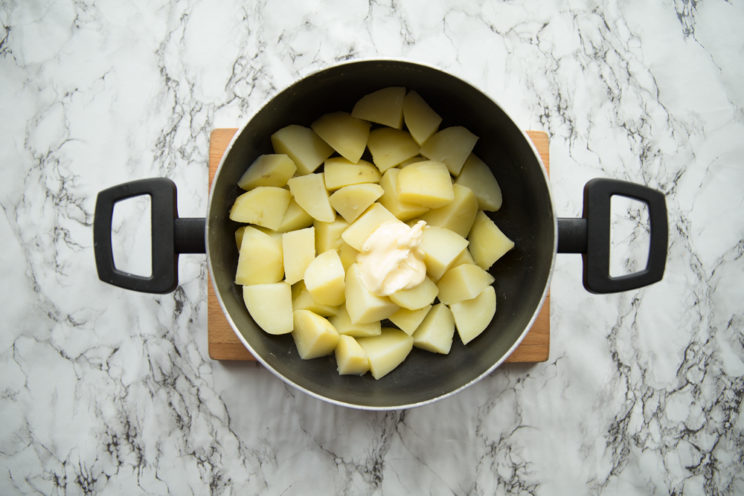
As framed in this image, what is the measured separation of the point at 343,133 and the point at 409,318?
0.41 meters

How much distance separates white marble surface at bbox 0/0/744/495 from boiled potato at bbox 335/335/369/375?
244 millimetres

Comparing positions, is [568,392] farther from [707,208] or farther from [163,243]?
[163,243]

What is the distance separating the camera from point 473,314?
1.12 m

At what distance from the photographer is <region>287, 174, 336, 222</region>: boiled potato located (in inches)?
43.6

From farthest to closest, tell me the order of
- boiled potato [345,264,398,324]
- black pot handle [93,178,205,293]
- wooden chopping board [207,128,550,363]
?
wooden chopping board [207,128,550,363] < boiled potato [345,264,398,324] < black pot handle [93,178,205,293]

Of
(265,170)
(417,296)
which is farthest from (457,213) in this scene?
(265,170)

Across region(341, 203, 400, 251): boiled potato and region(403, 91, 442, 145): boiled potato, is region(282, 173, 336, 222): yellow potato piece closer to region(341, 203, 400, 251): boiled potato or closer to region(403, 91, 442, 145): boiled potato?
region(341, 203, 400, 251): boiled potato

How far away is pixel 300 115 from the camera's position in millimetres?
1127

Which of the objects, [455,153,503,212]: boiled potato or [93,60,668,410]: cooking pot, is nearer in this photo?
[93,60,668,410]: cooking pot

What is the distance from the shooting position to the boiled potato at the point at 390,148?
114 cm

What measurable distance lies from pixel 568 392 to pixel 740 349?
1.47 ft

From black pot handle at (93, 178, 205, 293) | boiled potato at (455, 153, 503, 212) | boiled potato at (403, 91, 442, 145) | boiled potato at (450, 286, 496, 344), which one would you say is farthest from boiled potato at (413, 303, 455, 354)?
black pot handle at (93, 178, 205, 293)

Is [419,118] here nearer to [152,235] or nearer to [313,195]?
[313,195]

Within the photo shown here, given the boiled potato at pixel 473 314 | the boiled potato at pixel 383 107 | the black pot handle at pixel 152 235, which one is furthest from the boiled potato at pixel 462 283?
the black pot handle at pixel 152 235
